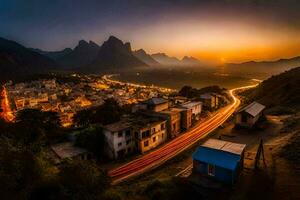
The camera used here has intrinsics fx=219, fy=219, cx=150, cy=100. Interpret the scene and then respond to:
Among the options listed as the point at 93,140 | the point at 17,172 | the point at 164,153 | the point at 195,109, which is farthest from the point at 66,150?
the point at 195,109

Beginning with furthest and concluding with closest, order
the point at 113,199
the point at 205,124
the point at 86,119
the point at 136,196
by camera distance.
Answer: the point at 86,119 → the point at 205,124 → the point at 136,196 → the point at 113,199

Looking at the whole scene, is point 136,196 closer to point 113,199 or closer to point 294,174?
point 113,199

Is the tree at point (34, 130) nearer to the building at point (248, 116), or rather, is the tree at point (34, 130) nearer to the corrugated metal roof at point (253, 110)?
the building at point (248, 116)

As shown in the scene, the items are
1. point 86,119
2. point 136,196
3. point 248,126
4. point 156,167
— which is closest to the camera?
point 136,196

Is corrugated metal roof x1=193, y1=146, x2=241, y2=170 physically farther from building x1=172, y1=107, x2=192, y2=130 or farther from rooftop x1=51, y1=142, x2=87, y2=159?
building x1=172, y1=107, x2=192, y2=130

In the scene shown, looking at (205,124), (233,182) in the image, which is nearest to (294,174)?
(233,182)

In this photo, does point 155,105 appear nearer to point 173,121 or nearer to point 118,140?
point 173,121

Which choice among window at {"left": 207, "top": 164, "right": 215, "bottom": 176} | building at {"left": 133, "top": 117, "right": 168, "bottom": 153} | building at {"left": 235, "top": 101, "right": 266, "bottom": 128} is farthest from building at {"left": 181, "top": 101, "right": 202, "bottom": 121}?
window at {"left": 207, "top": 164, "right": 215, "bottom": 176}
